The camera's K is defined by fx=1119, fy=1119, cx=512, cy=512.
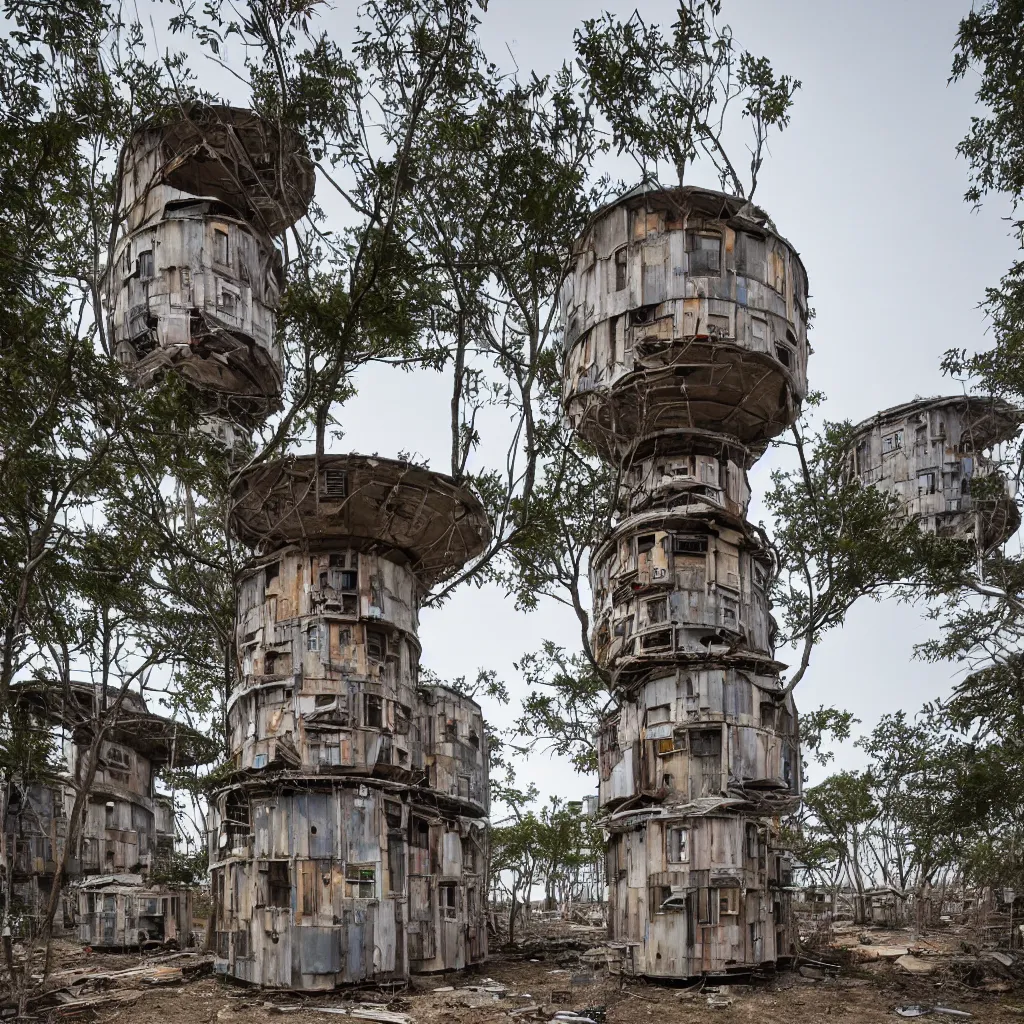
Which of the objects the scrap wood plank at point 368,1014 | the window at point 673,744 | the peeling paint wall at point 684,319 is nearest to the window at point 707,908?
the window at point 673,744

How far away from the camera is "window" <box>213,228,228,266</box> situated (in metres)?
35.6

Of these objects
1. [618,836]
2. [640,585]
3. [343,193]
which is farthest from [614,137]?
[618,836]

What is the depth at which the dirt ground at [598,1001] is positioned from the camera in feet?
68.8

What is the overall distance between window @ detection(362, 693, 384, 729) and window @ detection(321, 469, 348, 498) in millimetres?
4638

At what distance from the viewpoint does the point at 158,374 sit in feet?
110

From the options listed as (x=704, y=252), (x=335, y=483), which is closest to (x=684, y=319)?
(x=704, y=252)

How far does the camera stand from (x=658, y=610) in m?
27.2

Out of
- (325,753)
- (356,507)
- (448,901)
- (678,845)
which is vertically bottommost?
(448,901)

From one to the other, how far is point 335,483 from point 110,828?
94.5 ft

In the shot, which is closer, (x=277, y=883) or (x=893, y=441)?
(x=277, y=883)

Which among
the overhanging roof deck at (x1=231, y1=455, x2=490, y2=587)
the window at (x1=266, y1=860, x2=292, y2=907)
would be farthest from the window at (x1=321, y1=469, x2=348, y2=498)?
the window at (x1=266, y1=860, x2=292, y2=907)

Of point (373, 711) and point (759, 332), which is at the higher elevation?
point (759, 332)

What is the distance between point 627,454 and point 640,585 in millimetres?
3283

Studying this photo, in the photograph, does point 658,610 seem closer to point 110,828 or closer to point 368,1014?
point 368,1014
